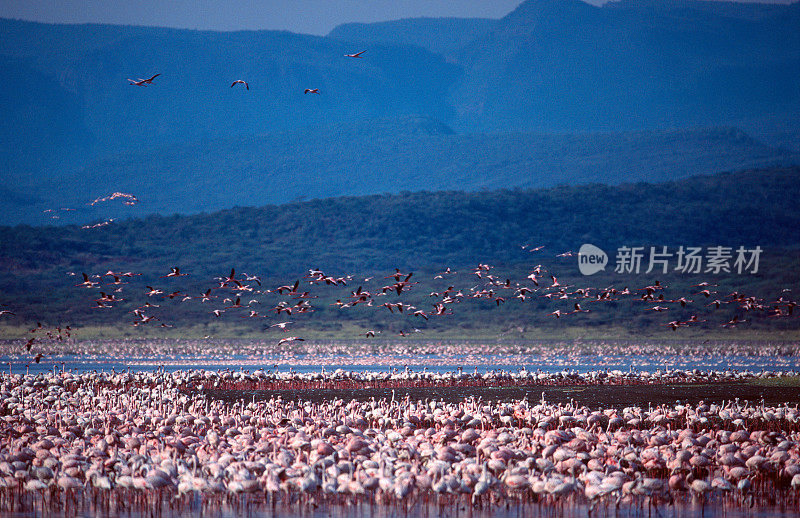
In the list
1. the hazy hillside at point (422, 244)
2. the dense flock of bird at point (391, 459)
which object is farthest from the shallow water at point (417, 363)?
the hazy hillside at point (422, 244)

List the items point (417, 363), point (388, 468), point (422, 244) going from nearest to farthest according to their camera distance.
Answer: point (388, 468)
point (417, 363)
point (422, 244)

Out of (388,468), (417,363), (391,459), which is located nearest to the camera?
(388,468)

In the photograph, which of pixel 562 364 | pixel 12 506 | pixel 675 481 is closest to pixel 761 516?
pixel 675 481

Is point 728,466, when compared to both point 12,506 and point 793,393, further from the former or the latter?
point 793,393

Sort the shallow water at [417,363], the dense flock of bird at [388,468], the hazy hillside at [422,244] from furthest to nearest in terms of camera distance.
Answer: the hazy hillside at [422,244] → the shallow water at [417,363] → the dense flock of bird at [388,468]

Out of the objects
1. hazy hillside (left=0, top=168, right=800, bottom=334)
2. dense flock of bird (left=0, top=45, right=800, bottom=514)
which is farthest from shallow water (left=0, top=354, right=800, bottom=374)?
hazy hillside (left=0, top=168, right=800, bottom=334)

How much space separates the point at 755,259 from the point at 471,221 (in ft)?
109

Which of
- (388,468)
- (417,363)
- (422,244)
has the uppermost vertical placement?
(422,244)

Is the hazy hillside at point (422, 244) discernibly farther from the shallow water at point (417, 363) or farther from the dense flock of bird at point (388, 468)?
the dense flock of bird at point (388, 468)

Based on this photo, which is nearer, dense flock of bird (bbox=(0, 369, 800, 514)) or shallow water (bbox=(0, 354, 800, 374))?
dense flock of bird (bbox=(0, 369, 800, 514))

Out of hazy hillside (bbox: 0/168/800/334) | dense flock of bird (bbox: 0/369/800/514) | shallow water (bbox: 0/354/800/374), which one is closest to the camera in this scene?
dense flock of bird (bbox: 0/369/800/514)

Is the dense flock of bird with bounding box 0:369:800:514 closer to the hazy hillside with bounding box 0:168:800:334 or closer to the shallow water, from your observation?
the shallow water

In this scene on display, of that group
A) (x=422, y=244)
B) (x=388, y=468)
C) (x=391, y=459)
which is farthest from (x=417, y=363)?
(x=422, y=244)

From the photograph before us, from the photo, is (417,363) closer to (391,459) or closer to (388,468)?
(391,459)
